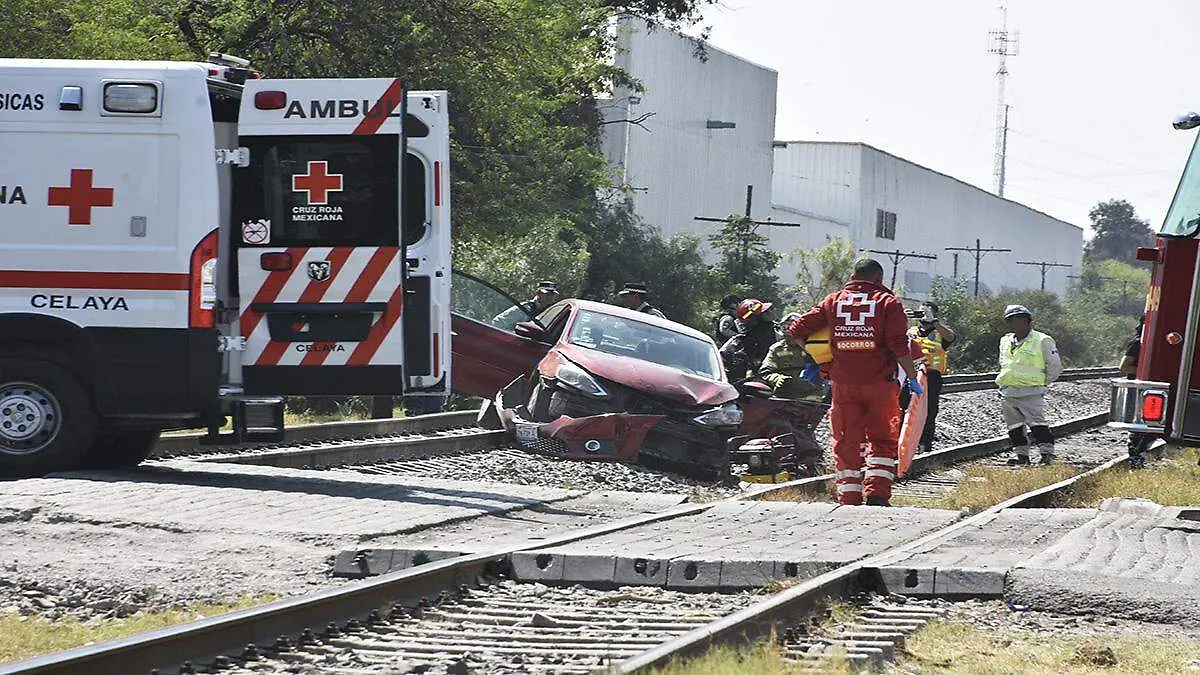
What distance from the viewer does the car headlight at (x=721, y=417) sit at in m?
15.4

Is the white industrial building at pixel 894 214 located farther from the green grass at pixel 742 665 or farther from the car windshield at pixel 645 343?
the green grass at pixel 742 665

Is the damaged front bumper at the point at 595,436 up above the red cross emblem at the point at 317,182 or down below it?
below

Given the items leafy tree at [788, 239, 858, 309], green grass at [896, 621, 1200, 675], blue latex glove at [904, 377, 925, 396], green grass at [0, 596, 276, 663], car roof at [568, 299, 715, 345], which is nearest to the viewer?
green grass at [896, 621, 1200, 675]

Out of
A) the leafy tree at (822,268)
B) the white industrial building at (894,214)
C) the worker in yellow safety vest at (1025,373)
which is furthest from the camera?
the white industrial building at (894,214)

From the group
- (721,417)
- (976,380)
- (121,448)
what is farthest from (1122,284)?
(121,448)

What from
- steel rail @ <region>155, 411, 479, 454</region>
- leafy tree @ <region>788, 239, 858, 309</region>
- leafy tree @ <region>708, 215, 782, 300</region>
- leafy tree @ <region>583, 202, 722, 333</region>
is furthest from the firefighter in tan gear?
leafy tree @ <region>788, 239, 858, 309</region>

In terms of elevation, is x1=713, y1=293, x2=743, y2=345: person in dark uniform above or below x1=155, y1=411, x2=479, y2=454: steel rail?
above

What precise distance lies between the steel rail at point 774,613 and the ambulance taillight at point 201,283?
16.3 ft

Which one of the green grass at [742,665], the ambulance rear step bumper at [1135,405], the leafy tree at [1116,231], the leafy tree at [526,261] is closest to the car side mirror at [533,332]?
the ambulance rear step bumper at [1135,405]

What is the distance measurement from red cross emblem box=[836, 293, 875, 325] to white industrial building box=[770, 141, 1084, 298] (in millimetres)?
58604

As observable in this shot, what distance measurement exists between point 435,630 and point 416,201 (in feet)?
20.1

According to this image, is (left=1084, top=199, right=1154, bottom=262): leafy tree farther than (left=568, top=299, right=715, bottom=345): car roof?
Yes

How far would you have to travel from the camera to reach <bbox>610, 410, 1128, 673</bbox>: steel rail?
5738mm

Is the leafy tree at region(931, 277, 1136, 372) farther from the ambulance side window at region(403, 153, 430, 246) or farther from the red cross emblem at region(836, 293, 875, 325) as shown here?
the ambulance side window at region(403, 153, 430, 246)
